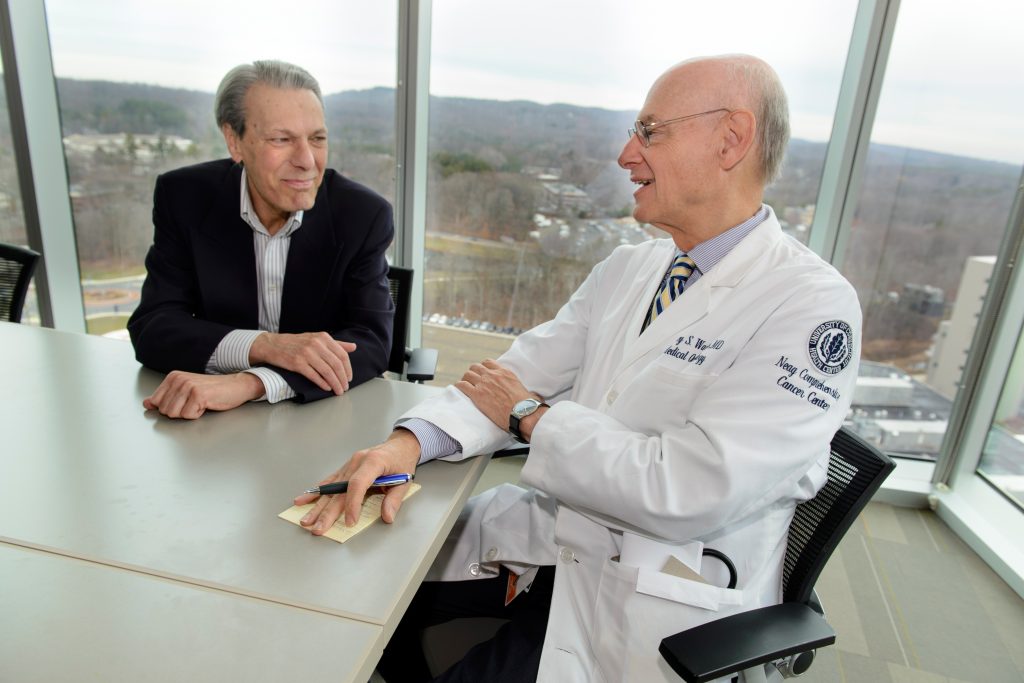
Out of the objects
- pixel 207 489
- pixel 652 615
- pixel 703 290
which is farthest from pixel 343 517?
pixel 703 290

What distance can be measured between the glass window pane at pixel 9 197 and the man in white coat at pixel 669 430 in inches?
115

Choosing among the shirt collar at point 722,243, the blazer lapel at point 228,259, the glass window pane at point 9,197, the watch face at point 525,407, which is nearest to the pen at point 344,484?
the watch face at point 525,407

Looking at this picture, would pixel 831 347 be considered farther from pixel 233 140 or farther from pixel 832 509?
pixel 233 140

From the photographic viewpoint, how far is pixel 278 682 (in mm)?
646

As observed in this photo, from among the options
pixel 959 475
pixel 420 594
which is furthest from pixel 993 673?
pixel 420 594

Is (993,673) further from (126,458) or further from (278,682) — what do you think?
(126,458)

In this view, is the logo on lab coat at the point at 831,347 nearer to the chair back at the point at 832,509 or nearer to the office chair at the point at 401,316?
the chair back at the point at 832,509

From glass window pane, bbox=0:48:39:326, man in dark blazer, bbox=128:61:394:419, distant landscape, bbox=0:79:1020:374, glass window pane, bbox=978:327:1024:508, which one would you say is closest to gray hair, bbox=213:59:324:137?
man in dark blazer, bbox=128:61:394:419

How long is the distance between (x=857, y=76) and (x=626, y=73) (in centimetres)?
89

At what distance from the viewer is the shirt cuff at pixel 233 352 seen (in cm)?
145

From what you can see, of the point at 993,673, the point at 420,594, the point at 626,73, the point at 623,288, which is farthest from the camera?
the point at 626,73

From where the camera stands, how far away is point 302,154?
1620 mm

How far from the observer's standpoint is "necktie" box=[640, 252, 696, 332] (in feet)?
4.40

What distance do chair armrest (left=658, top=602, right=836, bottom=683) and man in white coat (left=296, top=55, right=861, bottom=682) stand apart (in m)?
0.11
